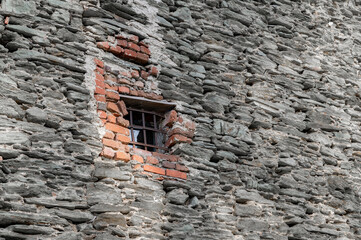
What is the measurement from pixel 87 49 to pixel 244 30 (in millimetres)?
1918

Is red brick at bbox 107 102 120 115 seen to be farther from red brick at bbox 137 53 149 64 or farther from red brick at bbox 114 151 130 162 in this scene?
red brick at bbox 137 53 149 64

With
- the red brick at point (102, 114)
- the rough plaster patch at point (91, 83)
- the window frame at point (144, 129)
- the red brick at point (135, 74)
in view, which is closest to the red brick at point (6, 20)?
the rough plaster patch at point (91, 83)

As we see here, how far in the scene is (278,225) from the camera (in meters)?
4.56

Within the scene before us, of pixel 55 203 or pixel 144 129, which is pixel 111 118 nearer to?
pixel 144 129

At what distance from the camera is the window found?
4.44 meters

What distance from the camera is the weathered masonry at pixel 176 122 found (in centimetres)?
370

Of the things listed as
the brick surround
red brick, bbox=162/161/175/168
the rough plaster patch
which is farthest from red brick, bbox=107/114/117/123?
red brick, bbox=162/161/175/168

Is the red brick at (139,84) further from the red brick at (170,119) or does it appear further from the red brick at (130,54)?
the red brick at (170,119)

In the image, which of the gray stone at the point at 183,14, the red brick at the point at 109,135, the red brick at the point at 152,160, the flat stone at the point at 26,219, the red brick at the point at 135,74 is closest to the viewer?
the flat stone at the point at 26,219

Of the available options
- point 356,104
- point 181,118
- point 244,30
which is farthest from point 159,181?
point 356,104

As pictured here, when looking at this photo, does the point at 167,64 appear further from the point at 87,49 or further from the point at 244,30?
the point at 244,30

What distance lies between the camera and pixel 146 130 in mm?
4539

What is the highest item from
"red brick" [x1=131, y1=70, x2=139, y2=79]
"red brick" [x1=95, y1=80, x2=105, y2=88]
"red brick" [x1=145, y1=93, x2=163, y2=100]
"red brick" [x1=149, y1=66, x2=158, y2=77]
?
"red brick" [x1=149, y1=66, x2=158, y2=77]

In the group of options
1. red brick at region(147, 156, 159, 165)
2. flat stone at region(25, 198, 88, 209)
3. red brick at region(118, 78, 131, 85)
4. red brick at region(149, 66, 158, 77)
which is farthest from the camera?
red brick at region(149, 66, 158, 77)
